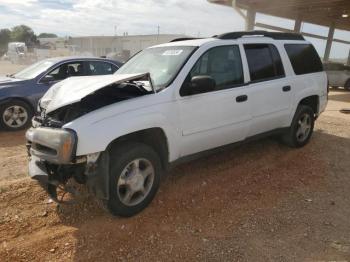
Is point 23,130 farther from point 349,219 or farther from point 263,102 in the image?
point 349,219

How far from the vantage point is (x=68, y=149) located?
3168mm

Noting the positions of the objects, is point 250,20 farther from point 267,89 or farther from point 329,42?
point 267,89

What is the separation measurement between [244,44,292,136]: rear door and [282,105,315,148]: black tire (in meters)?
0.30

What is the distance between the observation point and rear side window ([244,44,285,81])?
492 cm

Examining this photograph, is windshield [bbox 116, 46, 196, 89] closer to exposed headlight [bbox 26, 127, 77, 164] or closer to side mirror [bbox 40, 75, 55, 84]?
exposed headlight [bbox 26, 127, 77, 164]

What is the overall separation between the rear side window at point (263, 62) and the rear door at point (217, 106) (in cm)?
26

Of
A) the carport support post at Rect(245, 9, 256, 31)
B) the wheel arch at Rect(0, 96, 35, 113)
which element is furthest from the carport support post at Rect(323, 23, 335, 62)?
the wheel arch at Rect(0, 96, 35, 113)

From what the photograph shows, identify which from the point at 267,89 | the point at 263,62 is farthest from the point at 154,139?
the point at 263,62

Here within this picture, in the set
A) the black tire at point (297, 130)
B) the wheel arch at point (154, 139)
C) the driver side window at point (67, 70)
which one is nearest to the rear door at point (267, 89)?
the black tire at point (297, 130)

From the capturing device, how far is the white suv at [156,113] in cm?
336

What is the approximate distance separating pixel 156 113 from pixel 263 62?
2.22m

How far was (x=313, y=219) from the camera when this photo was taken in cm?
389

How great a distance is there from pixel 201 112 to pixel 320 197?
74.4 inches

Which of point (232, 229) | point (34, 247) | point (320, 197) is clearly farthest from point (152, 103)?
point (320, 197)
